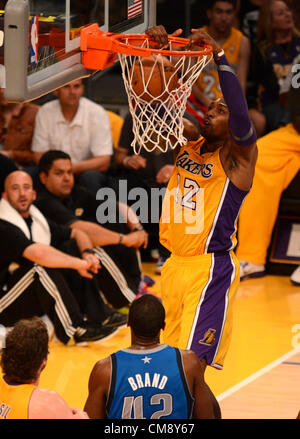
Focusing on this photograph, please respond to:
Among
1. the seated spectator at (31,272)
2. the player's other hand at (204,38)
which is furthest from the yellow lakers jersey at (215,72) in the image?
the player's other hand at (204,38)

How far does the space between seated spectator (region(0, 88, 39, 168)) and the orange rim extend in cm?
398

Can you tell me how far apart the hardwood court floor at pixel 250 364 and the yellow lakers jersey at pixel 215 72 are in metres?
2.66

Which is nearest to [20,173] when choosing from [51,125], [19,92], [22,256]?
[22,256]

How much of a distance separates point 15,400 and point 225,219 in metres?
1.72

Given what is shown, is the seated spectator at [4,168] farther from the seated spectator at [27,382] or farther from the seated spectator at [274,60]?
the seated spectator at [27,382]

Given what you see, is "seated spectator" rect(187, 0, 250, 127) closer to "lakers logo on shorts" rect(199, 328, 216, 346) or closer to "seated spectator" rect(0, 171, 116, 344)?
"seated spectator" rect(0, 171, 116, 344)

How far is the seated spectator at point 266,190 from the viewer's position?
27.4ft

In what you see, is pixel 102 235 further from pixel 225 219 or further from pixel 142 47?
pixel 142 47

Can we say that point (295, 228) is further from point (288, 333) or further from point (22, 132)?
point (22, 132)

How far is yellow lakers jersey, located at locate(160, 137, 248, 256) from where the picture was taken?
4551 mm

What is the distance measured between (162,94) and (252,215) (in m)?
3.79

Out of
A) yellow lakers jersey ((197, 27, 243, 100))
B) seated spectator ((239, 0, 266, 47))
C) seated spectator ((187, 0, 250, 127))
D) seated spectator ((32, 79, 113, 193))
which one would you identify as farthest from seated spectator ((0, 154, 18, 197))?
seated spectator ((239, 0, 266, 47))

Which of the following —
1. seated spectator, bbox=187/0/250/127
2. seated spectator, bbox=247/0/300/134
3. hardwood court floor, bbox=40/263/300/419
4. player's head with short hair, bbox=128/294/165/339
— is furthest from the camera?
seated spectator, bbox=187/0/250/127

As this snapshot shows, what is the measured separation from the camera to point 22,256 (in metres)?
6.32
